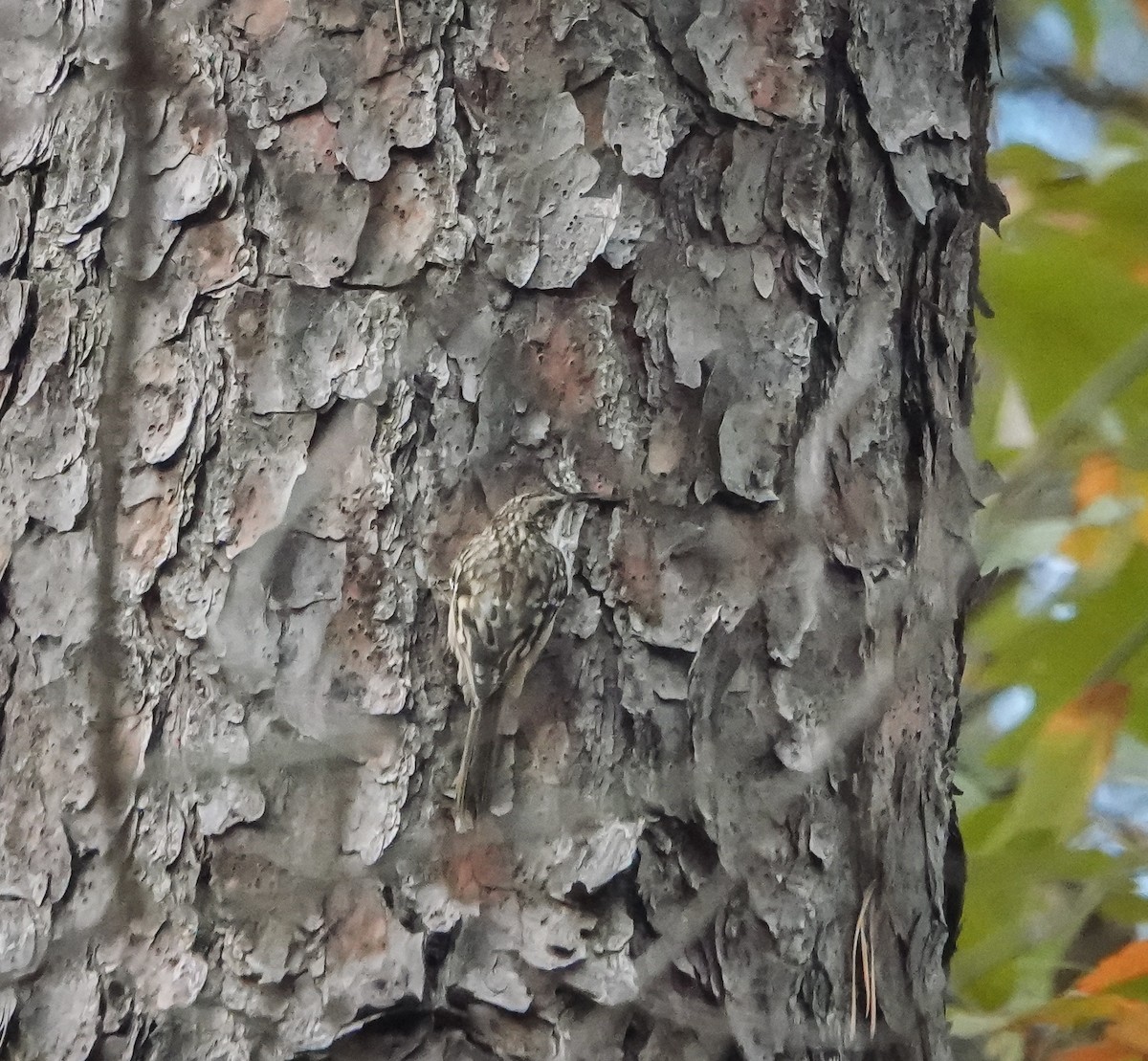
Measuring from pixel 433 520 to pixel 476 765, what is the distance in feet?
0.49

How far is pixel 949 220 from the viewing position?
0.81 m

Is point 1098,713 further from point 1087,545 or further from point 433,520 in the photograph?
point 433,520

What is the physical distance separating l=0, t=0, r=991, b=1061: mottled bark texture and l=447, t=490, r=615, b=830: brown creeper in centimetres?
1

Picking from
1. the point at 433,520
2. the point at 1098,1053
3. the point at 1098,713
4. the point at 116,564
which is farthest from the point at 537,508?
the point at 1098,1053

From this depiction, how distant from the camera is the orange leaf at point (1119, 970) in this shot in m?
0.92

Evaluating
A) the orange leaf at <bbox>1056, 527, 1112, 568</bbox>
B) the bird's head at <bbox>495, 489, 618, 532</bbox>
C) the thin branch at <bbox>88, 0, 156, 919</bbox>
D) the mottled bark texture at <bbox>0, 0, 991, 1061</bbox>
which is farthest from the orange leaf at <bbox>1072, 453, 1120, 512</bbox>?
the thin branch at <bbox>88, 0, 156, 919</bbox>

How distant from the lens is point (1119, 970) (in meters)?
0.92

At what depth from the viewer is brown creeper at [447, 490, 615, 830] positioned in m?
0.67

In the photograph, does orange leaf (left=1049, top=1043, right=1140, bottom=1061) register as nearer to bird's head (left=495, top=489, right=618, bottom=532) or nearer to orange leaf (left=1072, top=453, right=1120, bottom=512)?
orange leaf (left=1072, top=453, right=1120, bottom=512)

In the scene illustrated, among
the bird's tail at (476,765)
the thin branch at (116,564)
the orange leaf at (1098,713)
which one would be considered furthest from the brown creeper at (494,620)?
the orange leaf at (1098,713)

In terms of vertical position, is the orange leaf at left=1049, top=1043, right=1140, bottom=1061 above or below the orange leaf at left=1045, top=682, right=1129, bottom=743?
below

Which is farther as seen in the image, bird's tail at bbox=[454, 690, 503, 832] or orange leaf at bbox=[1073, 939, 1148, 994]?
orange leaf at bbox=[1073, 939, 1148, 994]

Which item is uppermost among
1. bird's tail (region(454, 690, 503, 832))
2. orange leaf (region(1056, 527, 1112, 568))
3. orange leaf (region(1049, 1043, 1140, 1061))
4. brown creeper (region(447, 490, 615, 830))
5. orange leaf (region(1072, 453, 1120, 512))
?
orange leaf (region(1072, 453, 1120, 512))

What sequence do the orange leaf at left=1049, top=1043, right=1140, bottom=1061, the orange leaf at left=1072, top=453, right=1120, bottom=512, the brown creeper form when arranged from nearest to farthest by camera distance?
the brown creeper → the orange leaf at left=1049, top=1043, right=1140, bottom=1061 → the orange leaf at left=1072, top=453, right=1120, bottom=512
